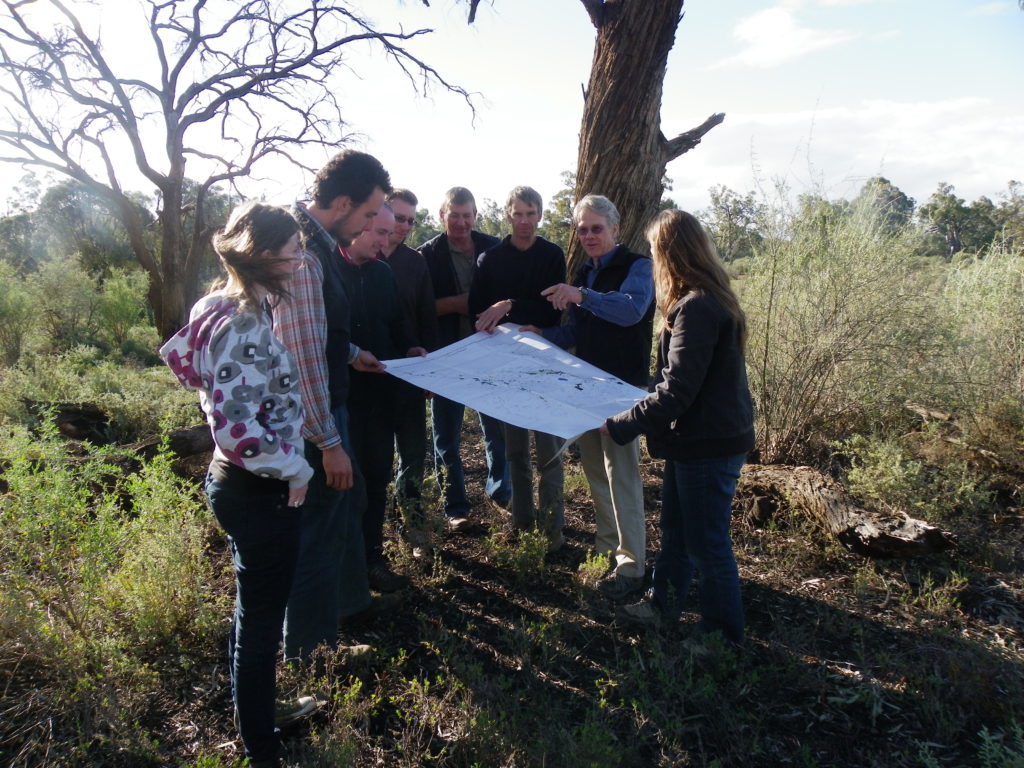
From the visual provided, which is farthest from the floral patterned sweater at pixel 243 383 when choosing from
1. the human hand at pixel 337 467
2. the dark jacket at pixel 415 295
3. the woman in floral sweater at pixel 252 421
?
the dark jacket at pixel 415 295

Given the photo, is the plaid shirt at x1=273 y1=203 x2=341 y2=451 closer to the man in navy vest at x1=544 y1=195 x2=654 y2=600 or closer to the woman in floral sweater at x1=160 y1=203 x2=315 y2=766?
the woman in floral sweater at x1=160 y1=203 x2=315 y2=766

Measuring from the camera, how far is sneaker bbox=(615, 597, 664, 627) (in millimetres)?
3123

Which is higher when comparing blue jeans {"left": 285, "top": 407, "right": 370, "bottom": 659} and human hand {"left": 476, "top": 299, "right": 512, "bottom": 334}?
human hand {"left": 476, "top": 299, "right": 512, "bottom": 334}

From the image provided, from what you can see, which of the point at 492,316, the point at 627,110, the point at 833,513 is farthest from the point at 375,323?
the point at 833,513

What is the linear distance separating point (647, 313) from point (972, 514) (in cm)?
279

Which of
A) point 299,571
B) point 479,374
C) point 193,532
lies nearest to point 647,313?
point 479,374

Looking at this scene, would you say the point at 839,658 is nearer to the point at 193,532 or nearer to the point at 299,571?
the point at 299,571

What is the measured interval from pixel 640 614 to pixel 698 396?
3.91 feet

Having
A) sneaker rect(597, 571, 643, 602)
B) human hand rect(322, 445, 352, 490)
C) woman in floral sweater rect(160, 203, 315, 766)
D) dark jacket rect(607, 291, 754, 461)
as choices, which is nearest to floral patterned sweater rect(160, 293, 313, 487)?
woman in floral sweater rect(160, 203, 315, 766)

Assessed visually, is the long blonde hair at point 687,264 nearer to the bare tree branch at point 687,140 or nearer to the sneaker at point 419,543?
the sneaker at point 419,543

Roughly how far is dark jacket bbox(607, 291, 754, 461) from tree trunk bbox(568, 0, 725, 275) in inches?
91.3

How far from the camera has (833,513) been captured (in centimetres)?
384

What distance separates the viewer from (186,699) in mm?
2561

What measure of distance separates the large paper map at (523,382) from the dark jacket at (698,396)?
27 cm
